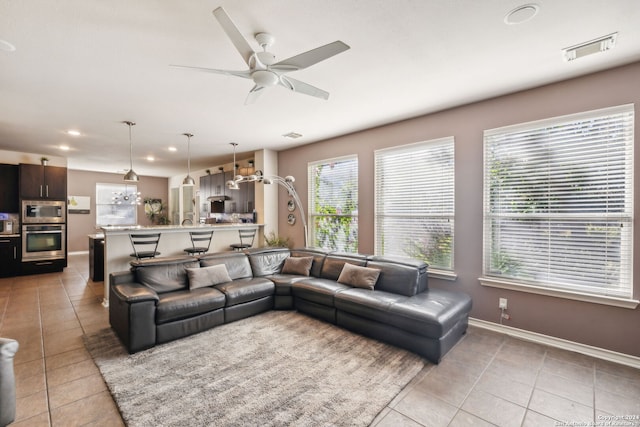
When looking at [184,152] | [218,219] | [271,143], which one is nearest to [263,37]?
[271,143]

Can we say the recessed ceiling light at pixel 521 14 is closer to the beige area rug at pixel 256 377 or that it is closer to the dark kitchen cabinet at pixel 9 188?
the beige area rug at pixel 256 377

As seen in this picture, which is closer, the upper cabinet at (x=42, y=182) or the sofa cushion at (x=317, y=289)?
the sofa cushion at (x=317, y=289)

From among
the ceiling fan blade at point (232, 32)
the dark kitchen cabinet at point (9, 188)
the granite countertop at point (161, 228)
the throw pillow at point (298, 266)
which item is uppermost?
the ceiling fan blade at point (232, 32)

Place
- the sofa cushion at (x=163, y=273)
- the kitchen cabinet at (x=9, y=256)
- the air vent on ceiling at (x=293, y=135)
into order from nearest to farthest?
the sofa cushion at (x=163, y=273)
the air vent on ceiling at (x=293, y=135)
the kitchen cabinet at (x=9, y=256)

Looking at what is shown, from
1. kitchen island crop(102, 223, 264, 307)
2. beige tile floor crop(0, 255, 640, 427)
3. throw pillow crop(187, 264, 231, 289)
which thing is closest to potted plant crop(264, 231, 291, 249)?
kitchen island crop(102, 223, 264, 307)

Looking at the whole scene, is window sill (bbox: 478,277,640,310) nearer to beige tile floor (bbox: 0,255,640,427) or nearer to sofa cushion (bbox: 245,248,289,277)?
beige tile floor (bbox: 0,255,640,427)

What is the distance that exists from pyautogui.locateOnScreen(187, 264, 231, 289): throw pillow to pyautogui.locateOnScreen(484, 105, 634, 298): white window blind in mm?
3552

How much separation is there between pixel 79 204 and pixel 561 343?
12146 millimetres

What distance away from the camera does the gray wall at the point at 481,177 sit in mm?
2760

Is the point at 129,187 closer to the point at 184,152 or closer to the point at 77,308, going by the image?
the point at 184,152

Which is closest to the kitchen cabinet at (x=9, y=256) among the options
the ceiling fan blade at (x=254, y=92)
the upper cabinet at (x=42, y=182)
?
the upper cabinet at (x=42, y=182)

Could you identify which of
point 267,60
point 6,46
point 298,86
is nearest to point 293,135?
point 298,86

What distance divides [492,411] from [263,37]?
3.35m

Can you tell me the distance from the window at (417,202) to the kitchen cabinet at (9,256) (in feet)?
25.4
